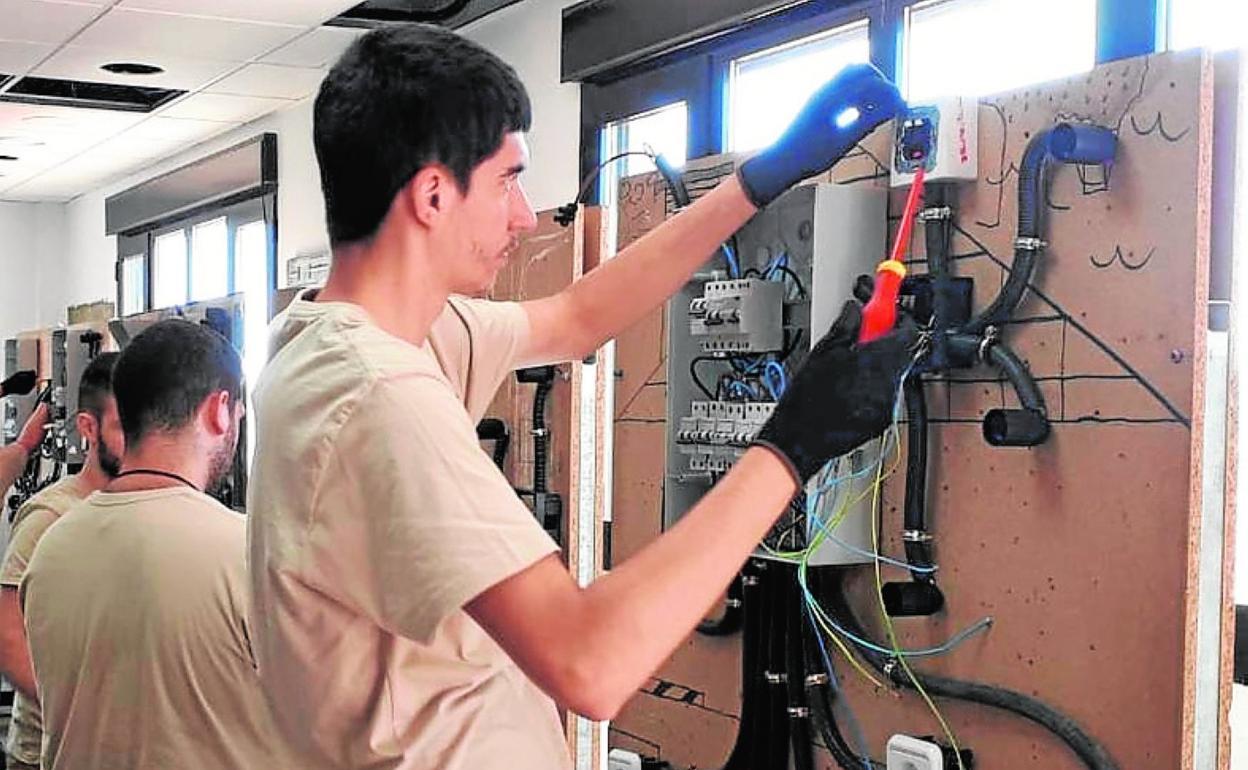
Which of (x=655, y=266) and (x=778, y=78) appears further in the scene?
(x=778, y=78)

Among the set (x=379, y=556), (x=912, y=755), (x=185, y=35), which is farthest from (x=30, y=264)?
(x=379, y=556)

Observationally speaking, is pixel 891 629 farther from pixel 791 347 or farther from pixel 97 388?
pixel 97 388

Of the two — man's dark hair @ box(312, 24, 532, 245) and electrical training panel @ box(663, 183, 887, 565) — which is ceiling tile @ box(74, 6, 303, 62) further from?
man's dark hair @ box(312, 24, 532, 245)

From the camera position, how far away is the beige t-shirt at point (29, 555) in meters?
2.80

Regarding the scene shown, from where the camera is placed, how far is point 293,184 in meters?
6.72

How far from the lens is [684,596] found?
1.19 m

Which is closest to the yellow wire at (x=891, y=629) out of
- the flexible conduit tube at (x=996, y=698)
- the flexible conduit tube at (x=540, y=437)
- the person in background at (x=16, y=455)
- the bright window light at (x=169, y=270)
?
the flexible conduit tube at (x=996, y=698)

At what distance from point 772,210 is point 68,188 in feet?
25.7

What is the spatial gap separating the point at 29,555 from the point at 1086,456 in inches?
79.9

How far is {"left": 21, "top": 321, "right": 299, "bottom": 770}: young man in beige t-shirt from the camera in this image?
2172 mm

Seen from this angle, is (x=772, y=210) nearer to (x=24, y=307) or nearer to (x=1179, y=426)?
(x=1179, y=426)

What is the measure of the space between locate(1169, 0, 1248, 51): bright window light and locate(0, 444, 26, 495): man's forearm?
3218 millimetres

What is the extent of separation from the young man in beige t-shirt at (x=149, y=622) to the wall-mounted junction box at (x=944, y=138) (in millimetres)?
1290

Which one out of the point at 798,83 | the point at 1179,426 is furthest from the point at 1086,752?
the point at 798,83
